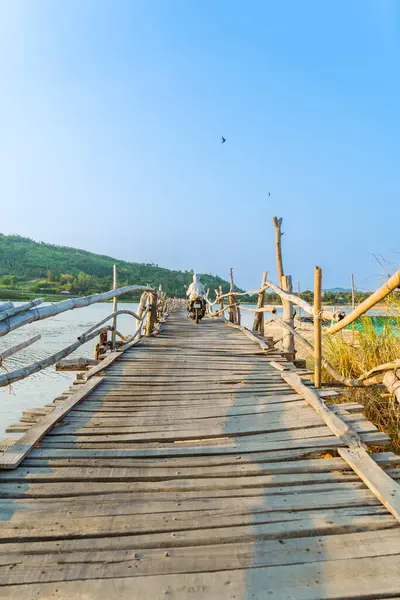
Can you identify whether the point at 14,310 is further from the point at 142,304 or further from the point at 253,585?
the point at 142,304

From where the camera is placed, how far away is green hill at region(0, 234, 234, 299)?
159 feet

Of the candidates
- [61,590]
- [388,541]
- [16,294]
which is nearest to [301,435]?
[388,541]

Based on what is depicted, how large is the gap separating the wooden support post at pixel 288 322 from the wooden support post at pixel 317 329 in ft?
6.31

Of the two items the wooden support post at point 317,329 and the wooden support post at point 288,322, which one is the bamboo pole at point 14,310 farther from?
the wooden support post at point 288,322

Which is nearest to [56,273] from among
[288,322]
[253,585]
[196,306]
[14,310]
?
[196,306]

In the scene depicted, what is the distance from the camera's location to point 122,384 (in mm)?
3676

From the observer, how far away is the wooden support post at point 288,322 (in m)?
5.37

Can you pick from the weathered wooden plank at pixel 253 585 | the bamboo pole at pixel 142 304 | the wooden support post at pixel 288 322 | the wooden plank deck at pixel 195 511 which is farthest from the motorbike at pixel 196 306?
the weathered wooden plank at pixel 253 585

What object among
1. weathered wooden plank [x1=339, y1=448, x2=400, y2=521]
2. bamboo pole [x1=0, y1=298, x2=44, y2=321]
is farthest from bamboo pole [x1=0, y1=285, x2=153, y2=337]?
weathered wooden plank [x1=339, y1=448, x2=400, y2=521]

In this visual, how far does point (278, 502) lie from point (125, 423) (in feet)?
4.33

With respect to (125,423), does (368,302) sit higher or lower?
higher

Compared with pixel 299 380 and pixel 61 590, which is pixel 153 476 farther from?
pixel 299 380

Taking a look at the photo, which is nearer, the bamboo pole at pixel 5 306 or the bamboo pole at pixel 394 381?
the bamboo pole at pixel 5 306

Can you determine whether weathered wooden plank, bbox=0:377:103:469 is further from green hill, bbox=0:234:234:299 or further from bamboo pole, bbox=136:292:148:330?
green hill, bbox=0:234:234:299
